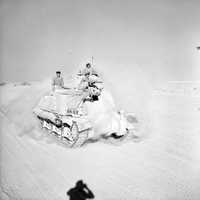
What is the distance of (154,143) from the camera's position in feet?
8.40

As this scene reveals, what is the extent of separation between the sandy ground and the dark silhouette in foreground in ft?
0.14

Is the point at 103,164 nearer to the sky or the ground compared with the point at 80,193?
nearer to the sky

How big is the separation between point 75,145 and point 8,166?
0.81 m

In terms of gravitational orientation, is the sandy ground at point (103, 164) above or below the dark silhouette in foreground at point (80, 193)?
above

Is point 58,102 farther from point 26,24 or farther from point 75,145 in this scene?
point 26,24

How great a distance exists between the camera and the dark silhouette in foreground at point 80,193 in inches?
68.9

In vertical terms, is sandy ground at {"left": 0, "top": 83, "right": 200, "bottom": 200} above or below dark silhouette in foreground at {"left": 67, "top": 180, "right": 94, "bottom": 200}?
above

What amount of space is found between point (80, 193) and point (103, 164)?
42 centimetres

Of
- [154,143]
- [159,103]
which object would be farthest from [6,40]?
[159,103]

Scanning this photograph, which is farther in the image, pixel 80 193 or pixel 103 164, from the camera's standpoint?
pixel 103 164

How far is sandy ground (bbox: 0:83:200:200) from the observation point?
1.76m

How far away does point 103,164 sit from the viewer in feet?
6.91

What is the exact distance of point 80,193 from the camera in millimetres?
1796

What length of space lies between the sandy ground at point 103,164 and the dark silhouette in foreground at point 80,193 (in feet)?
0.14
